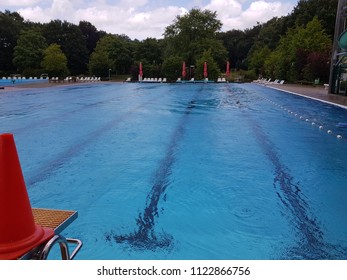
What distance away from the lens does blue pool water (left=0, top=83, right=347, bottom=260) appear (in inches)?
122

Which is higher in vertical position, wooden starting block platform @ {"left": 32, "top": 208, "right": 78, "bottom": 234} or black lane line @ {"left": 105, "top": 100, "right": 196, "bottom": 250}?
wooden starting block platform @ {"left": 32, "top": 208, "right": 78, "bottom": 234}

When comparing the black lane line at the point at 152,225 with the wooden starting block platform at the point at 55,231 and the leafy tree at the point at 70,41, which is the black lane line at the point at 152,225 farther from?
the leafy tree at the point at 70,41

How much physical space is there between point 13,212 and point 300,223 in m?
2.83

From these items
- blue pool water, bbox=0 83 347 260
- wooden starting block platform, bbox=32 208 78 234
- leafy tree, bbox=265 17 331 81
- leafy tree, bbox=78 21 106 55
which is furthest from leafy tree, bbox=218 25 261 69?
wooden starting block platform, bbox=32 208 78 234

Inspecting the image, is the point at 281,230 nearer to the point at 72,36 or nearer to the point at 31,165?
the point at 31,165

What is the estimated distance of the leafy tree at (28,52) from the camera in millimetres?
38125

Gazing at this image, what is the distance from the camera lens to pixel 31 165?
17.8 feet

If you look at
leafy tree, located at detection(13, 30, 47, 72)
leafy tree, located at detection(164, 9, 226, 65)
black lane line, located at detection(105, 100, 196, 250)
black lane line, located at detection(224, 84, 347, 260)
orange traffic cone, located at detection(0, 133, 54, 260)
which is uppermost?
leafy tree, located at detection(164, 9, 226, 65)

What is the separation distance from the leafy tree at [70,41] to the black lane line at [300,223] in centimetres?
4496

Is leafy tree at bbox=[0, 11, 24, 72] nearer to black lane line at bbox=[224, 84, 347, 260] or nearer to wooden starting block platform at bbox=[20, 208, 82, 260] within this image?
black lane line at bbox=[224, 84, 347, 260]

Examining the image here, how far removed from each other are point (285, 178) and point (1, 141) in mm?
4048

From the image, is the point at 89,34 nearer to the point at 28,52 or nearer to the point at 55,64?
the point at 28,52
